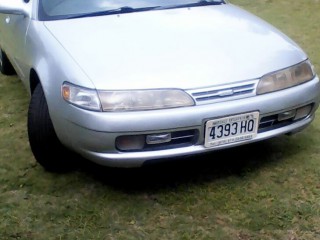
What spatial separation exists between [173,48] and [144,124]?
0.65 metres

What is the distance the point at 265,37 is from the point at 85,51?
3.88 feet

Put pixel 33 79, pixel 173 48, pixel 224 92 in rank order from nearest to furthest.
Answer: pixel 224 92 → pixel 173 48 → pixel 33 79

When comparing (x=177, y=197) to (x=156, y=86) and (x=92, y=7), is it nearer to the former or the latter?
(x=156, y=86)

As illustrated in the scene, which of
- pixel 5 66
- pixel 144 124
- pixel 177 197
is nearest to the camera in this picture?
pixel 144 124

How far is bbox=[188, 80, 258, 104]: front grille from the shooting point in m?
3.13

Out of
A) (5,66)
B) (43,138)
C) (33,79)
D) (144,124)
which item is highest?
(144,124)

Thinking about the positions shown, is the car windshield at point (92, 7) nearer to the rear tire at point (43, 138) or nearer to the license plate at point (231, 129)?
the rear tire at point (43, 138)

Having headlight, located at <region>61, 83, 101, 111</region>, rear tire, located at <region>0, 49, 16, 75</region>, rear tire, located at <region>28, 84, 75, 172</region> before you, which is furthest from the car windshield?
rear tire, located at <region>0, 49, 16, 75</region>

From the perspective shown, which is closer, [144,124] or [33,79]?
[144,124]

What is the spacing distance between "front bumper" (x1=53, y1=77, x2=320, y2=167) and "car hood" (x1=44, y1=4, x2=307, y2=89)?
6.1 inches

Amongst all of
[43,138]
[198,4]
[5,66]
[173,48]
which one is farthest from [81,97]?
[5,66]

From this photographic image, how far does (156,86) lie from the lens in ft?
10.2

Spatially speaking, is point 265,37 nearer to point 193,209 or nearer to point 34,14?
point 193,209

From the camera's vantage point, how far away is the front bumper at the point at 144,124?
10.0ft
